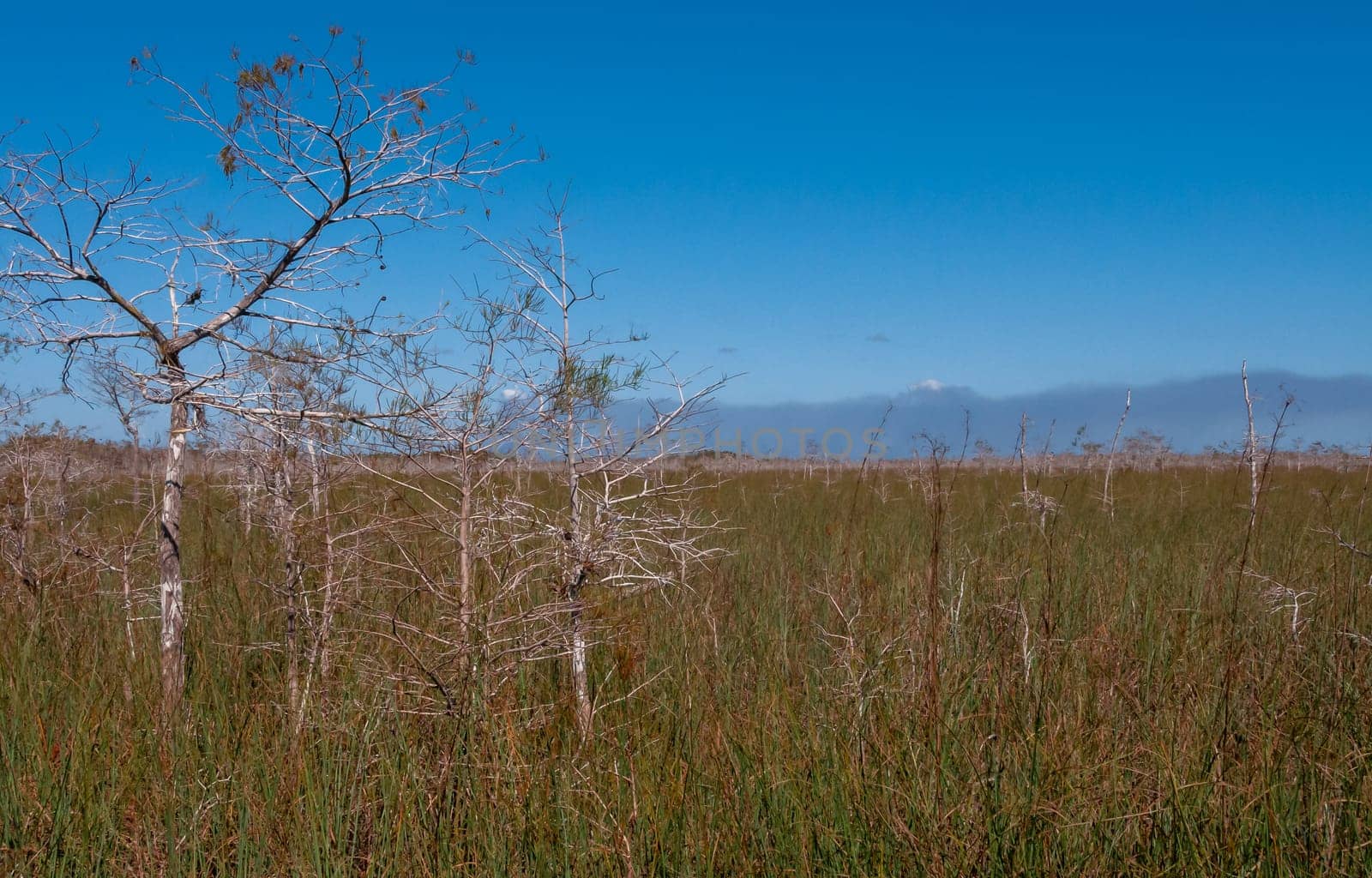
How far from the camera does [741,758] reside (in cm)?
307

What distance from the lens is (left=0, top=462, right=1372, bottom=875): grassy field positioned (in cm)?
277

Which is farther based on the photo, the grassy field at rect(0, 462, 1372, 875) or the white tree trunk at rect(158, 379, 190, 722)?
the white tree trunk at rect(158, 379, 190, 722)

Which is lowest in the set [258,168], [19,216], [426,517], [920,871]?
[920,871]

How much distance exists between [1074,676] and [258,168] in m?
4.33

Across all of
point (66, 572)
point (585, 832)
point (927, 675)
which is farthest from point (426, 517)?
point (66, 572)

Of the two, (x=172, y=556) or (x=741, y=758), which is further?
(x=172, y=556)

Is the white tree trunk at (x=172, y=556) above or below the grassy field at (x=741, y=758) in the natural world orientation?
above

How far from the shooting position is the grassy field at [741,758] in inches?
109

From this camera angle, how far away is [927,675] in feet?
9.59

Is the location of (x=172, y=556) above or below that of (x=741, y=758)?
above

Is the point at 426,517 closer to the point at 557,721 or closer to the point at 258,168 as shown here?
the point at 557,721

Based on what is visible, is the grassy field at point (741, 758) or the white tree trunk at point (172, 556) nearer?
the grassy field at point (741, 758)

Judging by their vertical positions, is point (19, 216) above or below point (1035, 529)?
above

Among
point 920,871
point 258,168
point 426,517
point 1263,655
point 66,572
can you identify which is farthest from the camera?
point 66,572
